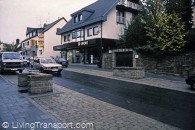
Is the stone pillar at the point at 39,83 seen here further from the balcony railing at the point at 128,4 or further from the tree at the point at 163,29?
the balcony railing at the point at 128,4

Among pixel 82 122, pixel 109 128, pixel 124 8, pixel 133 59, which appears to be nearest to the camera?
pixel 109 128

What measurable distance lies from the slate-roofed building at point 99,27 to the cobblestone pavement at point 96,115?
2119cm

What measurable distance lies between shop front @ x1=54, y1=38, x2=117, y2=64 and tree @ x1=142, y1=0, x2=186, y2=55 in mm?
9697

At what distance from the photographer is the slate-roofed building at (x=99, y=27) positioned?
31203 mm

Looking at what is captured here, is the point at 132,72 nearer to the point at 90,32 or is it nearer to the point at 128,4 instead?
the point at 90,32

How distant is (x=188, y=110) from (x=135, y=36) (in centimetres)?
1652

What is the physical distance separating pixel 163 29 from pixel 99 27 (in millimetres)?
13837

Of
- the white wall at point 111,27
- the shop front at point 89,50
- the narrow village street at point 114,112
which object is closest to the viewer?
the narrow village street at point 114,112

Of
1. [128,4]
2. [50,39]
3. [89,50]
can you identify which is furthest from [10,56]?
[50,39]

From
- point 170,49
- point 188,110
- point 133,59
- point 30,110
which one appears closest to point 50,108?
point 30,110

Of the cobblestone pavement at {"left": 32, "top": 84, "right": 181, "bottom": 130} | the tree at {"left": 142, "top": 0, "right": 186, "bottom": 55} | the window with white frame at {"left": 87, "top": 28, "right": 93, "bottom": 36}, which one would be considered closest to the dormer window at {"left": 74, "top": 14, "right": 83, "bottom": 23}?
the window with white frame at {"left": 87, "top": 28, "right": 93, "bottom": 36}

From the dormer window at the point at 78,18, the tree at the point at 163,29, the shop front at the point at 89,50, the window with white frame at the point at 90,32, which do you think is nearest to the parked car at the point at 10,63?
the shop front at the point at 89,50

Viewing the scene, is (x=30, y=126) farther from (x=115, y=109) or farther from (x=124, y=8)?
(x=124, y=8)

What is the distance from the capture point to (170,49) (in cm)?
1898
